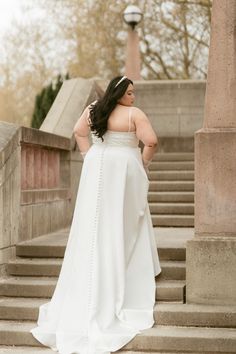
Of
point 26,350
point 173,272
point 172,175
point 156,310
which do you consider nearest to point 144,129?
point 173,272

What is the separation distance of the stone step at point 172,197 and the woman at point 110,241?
322cm

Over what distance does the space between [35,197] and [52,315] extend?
218 cm

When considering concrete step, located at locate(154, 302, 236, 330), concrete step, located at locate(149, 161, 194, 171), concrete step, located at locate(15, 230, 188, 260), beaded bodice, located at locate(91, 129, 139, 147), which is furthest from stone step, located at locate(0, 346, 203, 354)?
concrete step, located at locate(149, 161, 194, 171)

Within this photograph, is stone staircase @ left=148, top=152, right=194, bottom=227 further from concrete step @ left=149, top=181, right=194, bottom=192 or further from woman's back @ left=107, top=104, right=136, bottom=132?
woman's back @ left=107, top=104, right=136, bottom=132

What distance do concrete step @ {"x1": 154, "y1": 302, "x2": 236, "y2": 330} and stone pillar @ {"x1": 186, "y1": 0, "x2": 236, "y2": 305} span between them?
18 cm

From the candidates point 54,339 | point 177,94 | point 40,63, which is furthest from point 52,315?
point 40,63

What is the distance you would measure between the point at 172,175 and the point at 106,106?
173 inches

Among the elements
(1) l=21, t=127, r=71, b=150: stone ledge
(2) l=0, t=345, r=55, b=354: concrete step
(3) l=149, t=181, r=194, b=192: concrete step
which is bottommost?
(2) l=0, t=345, r=55, b=354: concrete step

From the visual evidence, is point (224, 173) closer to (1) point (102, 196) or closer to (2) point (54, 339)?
(1) point (102, 196)

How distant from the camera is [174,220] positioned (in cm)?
897

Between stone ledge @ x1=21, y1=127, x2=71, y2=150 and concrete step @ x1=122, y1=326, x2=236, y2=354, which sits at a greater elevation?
stone ledge @ x1=21, y1=127, x2=71, y2=150

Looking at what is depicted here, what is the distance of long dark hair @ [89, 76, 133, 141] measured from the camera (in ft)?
Result: 20.2

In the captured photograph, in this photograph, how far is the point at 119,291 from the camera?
5.96 m

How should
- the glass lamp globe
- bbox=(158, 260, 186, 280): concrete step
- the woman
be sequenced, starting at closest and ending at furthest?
the woman → bbox=(158, 260, 186, 280): concrete step → the glass lamp globe
